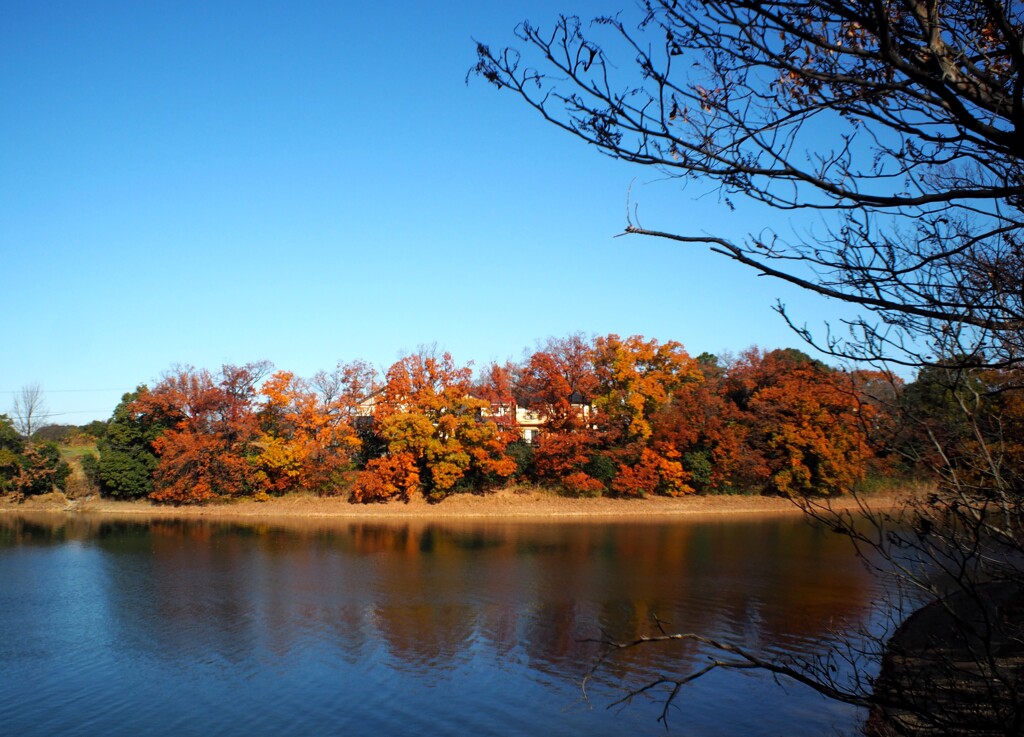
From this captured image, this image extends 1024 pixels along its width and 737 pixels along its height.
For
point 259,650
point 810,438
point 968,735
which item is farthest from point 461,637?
point 810,438

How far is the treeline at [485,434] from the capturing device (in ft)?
93.2

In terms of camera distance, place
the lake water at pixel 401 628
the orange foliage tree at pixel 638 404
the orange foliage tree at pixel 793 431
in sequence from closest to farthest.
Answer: the lake water at pixel 401 628 < the orange foliage tree at pixel 793 431 < the orange foliage tree at pixel 638 404

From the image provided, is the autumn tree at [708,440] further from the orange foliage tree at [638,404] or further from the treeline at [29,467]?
the treeline at [29,467]

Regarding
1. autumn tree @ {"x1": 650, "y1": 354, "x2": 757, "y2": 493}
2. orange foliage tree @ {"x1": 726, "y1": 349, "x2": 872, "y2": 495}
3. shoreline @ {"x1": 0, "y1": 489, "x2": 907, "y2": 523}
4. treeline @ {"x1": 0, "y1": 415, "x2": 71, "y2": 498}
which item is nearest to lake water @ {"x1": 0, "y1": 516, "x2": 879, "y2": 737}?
shoreline @ {"x1": 0, "y1": 489, "x2": 907, "y2": 523}

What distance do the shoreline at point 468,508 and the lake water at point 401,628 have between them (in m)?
4.45

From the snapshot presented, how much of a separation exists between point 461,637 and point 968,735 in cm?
1103

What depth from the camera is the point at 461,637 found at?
495 inches

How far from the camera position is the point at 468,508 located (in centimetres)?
2806

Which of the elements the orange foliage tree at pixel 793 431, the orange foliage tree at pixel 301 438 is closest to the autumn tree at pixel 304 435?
the orange foliage tree at pixel 301 438

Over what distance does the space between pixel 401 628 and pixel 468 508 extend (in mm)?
15027

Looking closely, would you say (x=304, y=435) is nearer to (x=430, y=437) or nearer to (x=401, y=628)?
(x=430, y=437)

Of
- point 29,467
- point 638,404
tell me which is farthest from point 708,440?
point 29,467

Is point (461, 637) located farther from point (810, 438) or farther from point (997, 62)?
point (810, 438)

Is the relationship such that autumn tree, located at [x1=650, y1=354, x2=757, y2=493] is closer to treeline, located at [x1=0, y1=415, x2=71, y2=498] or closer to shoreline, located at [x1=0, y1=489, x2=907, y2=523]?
shoreline, located at [x1=0, y1=489, x2=907, y2=523]
